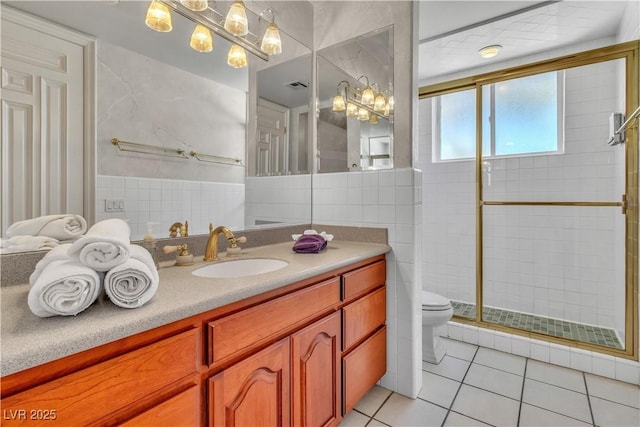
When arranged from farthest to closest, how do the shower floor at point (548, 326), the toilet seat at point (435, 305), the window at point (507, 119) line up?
the window at point (507, 119)
the shower floor at point (548, 326)
the toilet seat at point (435, 305)

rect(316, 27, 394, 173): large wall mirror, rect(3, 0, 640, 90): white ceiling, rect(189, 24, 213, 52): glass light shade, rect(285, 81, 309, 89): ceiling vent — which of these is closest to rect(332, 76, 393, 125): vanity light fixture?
rect(316, 27, 394, 173): large wall mirror

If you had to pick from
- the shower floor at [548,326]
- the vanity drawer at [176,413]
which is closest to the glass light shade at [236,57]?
the vanity drawer at [176,413]

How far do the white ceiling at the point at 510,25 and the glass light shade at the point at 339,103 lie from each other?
2.52ft

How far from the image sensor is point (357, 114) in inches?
79.8

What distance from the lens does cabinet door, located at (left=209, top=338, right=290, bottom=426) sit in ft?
2.86

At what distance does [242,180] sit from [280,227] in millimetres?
386

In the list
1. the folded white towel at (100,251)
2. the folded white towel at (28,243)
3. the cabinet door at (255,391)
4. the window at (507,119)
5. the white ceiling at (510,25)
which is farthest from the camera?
the window at (507,119)

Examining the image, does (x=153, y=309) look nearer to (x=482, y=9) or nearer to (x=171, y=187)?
(x=171, y=187)

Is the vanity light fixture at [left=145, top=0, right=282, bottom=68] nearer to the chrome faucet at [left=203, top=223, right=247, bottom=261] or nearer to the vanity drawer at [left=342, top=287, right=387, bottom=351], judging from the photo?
the chrome faucet at [left=203, top=223, right=247, bottom=261]

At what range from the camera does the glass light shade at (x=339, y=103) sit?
2.09 m

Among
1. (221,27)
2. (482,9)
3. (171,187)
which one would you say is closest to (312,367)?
(171,187)

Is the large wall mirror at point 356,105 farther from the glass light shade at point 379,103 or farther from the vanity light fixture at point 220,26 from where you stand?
the vanity light fixture at point 220,26

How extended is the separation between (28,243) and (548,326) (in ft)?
10.6

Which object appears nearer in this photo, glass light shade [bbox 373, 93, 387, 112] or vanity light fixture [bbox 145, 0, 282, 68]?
vanity light fixture [bbox 145, 0, 282, 68]
